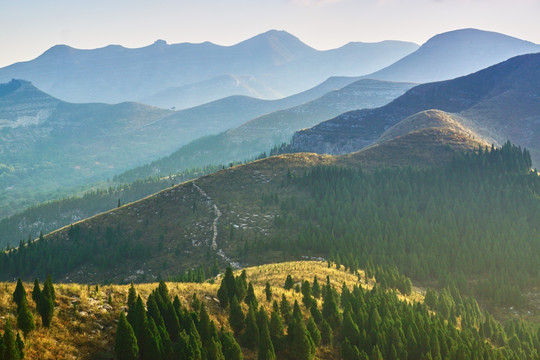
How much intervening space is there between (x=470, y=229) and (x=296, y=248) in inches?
2270

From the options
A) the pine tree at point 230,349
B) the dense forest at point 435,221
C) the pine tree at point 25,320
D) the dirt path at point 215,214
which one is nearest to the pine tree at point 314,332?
the pine tree at point 230,349

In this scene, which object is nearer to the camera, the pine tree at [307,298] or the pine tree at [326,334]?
the pine tree at [326,334]

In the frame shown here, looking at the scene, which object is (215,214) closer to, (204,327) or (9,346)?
(204,327)

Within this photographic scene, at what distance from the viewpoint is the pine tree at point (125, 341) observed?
3950 cm

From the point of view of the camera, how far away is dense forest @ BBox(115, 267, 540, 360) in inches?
1697

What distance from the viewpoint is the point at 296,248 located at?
13625 cm

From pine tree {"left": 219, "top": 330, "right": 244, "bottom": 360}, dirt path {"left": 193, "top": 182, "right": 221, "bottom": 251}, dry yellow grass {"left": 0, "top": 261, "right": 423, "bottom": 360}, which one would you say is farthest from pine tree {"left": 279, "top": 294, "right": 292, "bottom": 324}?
dirt path {"left": 193, "top": 182, "right": 221, "bottom": 251}

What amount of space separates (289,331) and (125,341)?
21040 mm

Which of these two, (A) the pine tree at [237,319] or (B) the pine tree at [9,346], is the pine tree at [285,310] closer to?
(A) the pine tree at [237,319]

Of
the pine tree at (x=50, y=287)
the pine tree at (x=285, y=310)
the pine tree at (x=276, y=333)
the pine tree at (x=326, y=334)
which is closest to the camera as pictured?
the pine tree at (x=50, y=287)

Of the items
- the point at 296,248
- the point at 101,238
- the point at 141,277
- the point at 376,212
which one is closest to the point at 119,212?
the point at 101,238

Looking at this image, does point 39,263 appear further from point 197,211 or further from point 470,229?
point 470,229

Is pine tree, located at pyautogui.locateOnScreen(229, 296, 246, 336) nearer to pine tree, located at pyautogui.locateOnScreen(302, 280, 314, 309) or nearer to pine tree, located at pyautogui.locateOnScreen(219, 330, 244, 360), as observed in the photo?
pine tree, located at pyautogui.locateOnScreen(219, 330, 244, 360)

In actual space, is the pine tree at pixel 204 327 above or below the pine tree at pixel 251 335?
above
